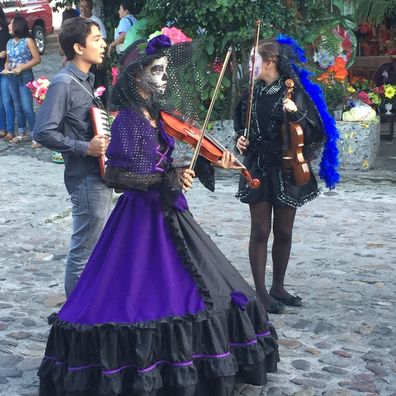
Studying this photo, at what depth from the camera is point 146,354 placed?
11.7ft

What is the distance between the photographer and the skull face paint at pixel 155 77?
3840 mm

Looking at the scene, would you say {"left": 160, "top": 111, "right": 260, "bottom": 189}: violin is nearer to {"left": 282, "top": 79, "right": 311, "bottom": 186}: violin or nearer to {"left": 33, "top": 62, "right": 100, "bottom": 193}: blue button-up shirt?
{"left": 33, "top": 62, "right": 100, "bottom": 193}: blue button-up shirt

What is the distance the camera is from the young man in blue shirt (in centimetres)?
434

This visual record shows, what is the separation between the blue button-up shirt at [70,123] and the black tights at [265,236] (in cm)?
113

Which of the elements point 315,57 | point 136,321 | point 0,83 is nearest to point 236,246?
point 136,321

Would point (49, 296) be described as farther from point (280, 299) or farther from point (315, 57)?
point (315, 57)

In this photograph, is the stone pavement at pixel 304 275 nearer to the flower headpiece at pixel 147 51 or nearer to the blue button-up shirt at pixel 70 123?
the blue button-up shirt at pixel 70 123

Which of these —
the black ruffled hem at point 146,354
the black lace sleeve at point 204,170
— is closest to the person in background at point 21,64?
the black lace sleeve at point 204,170

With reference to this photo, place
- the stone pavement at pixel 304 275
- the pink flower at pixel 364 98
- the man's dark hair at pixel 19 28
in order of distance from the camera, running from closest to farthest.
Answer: the stone pavement at pixel 304 275 < the pink flower at pixel 364 98 < the man's dark hair at pixel 19 28

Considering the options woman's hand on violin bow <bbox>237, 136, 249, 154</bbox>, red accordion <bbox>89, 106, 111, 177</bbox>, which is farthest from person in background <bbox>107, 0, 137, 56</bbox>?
red accordion <bbox>89, 106, 111, 177</bbox>

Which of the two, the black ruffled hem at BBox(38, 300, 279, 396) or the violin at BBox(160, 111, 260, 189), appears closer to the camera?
the black ruffled hem at BBox(38, 300, 279, 396)

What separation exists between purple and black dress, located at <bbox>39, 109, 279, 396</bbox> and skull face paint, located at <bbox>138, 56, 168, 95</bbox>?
146 millimetres

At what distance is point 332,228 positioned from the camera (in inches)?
278

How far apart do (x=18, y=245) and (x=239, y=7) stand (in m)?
3.78
